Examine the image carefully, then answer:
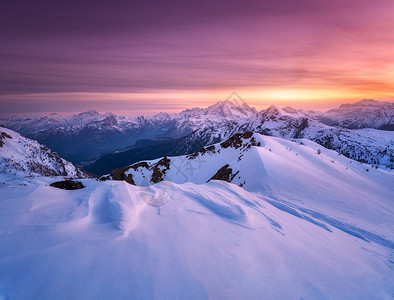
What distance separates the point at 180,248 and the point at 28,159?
16875 centimetres

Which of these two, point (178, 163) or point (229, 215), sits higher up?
point (229, 215)

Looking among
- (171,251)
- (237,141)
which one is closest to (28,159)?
(237,141)

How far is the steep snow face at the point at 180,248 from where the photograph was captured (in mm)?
3367

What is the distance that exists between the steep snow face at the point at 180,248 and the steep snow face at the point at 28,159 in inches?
5164

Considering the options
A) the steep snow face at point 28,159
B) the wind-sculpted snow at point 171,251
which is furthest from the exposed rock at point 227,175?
the steep snow face at point 28,159

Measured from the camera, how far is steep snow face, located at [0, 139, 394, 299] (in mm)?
3367

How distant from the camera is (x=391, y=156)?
152 meters

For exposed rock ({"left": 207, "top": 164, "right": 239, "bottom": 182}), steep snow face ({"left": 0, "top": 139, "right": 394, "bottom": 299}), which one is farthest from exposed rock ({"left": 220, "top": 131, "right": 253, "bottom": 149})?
steep snow face ({"left": 0, "top": 139, "right": 394, "bottom": 299})

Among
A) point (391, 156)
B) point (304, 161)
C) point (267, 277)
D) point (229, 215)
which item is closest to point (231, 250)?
point (267, 277)

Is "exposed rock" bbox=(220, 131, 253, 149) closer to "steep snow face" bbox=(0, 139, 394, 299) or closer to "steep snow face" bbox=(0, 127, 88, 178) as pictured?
"steep snow face" bbox=(0, 139, 394, 299)

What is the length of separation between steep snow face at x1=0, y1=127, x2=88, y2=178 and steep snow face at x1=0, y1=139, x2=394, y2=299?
13117 centimetres

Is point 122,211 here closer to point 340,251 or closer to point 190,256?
point 190,256

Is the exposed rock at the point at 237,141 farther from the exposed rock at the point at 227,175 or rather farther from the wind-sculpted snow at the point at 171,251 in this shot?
the wind-sculpted snow at the point at 171,251

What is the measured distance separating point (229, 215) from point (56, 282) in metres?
5.26
